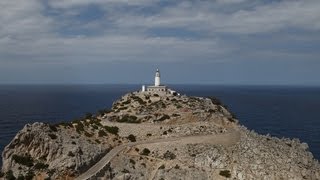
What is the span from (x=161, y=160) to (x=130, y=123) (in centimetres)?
1350

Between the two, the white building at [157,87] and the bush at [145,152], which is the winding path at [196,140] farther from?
the white building at [157,87]

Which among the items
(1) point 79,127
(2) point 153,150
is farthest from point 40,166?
(2) point 153,150

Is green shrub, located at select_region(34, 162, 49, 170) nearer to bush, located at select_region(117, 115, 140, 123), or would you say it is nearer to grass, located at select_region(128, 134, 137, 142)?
grass, located at select_region(128, 134, 137, 142)

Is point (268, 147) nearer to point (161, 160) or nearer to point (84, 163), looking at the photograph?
point (161, 160)

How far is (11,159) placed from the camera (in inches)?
2037

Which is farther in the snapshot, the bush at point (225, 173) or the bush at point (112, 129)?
the bush at point (112, 129)

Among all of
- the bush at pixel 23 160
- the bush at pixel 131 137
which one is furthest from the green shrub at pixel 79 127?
the bush at pixel 23 160

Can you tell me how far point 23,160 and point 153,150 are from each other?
18.9 meters

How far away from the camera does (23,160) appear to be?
50969 millimetres

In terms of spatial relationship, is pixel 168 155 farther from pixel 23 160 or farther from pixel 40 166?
pixel 23 160

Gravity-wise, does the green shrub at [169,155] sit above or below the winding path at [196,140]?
below

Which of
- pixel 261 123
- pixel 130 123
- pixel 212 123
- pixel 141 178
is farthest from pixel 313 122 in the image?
pixel 141 178

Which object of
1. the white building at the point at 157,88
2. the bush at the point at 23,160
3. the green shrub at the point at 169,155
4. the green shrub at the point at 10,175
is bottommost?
the green shrub at the point at 10,175

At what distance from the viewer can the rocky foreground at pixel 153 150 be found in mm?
52375
